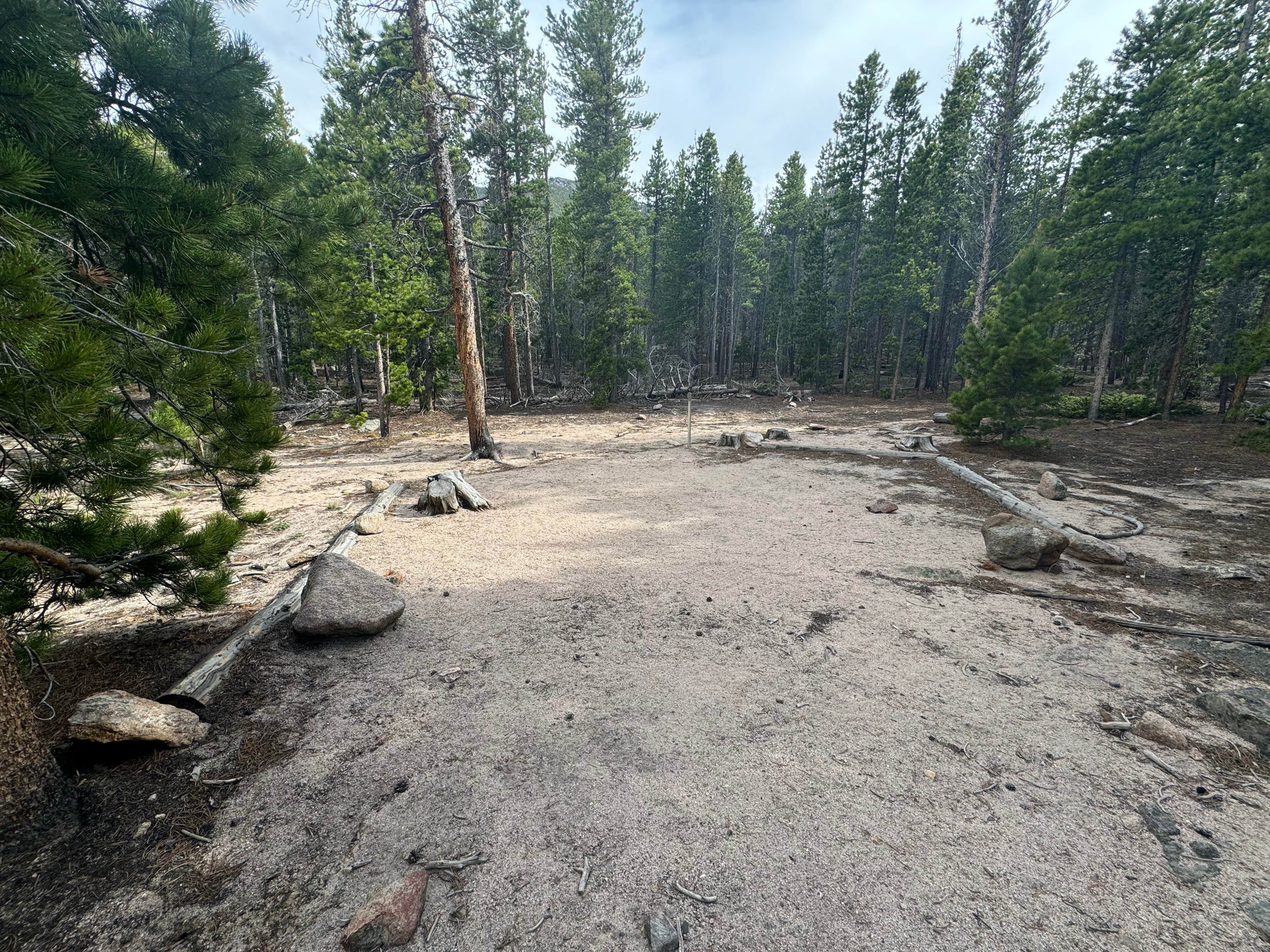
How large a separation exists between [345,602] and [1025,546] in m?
7.74

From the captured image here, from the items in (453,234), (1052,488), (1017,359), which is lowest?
(1052,488)

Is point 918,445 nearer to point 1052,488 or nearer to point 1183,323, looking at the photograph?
point 1052,488

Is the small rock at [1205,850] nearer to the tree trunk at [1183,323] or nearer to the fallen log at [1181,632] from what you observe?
the fallen log at [1181,632]

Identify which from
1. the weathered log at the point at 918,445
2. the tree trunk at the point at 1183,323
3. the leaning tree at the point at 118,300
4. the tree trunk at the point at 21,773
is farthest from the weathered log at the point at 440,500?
the tree trunk at the point at 1183,323

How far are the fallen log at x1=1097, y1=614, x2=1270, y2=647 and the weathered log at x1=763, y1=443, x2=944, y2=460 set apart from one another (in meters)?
8.08

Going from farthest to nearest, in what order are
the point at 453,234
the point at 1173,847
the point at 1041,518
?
the point at 453,234 → the point at 1041,518 → the point at 1173,847

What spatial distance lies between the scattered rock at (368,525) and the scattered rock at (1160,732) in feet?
28.3

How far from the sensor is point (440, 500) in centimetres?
866

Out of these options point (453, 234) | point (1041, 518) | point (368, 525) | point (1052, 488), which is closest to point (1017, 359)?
point (1052, 488)

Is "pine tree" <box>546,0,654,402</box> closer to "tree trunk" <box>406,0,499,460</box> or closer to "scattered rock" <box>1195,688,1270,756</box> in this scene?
"tree trunk" <box>406,0,499,460</box>

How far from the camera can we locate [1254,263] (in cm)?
1379

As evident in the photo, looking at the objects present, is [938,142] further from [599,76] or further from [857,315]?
[599,76]

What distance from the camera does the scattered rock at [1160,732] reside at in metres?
3.18

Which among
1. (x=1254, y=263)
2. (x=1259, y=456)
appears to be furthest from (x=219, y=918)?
(x=1254, y=263)
